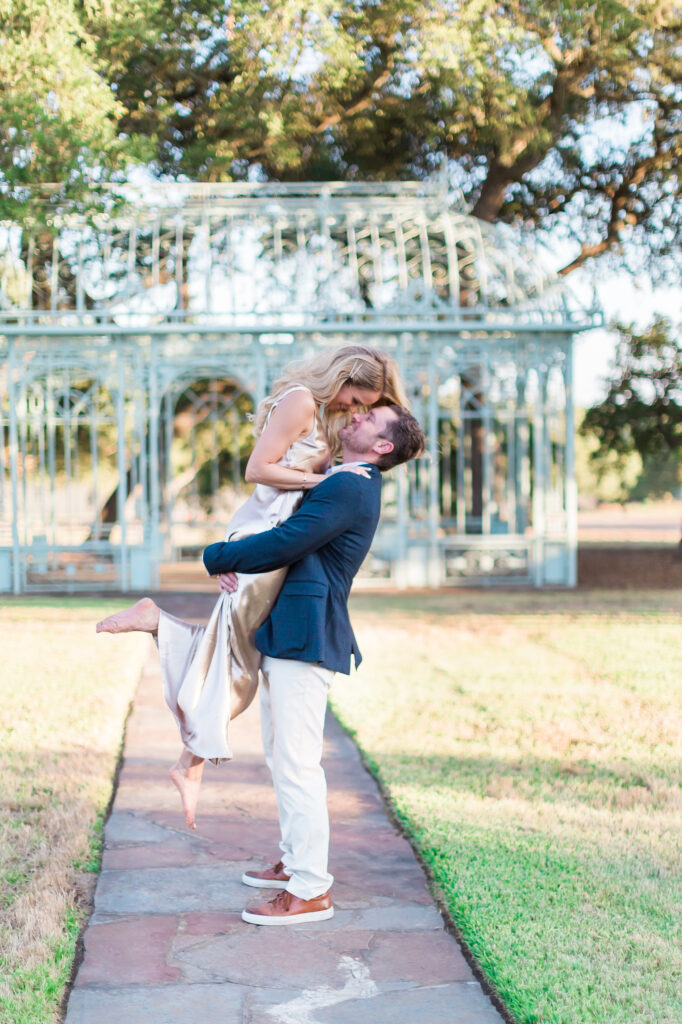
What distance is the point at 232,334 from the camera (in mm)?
13805

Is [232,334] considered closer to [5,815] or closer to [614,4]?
[614,4]

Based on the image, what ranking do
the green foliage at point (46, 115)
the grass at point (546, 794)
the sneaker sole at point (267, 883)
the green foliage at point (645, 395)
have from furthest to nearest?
the green foliage at point (645, 395)
the green foliage at point (46, 115)
the sneaker sole at point (267, 883)
the grass at point (546, 794)

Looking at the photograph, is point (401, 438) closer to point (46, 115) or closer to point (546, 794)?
point (546, 794)

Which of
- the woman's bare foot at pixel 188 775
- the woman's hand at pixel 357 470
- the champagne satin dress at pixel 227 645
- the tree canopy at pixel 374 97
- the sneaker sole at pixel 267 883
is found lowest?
the sneaker sole at pixel 267 883

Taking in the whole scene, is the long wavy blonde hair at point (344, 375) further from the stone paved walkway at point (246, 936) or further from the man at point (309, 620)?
the stone paved walkway at point (246, 936)

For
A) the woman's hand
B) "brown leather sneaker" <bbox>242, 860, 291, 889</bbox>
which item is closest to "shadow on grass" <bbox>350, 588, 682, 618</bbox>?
"brown leather sneaker" <bbox>242, 860, 291, 889</bbox>

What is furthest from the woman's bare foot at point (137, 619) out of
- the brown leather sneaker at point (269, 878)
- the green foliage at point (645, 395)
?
the green foliage at point (645, 395)

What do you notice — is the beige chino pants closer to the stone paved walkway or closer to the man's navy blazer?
the man's navy blazer

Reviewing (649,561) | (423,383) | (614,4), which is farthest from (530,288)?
(649,561)

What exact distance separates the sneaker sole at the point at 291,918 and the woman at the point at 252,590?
37cm

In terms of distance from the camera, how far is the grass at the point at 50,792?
9.68 ft

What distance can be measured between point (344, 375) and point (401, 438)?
0.28 m

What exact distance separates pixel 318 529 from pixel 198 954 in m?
1.32

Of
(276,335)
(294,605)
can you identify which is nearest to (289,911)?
(294,605)
